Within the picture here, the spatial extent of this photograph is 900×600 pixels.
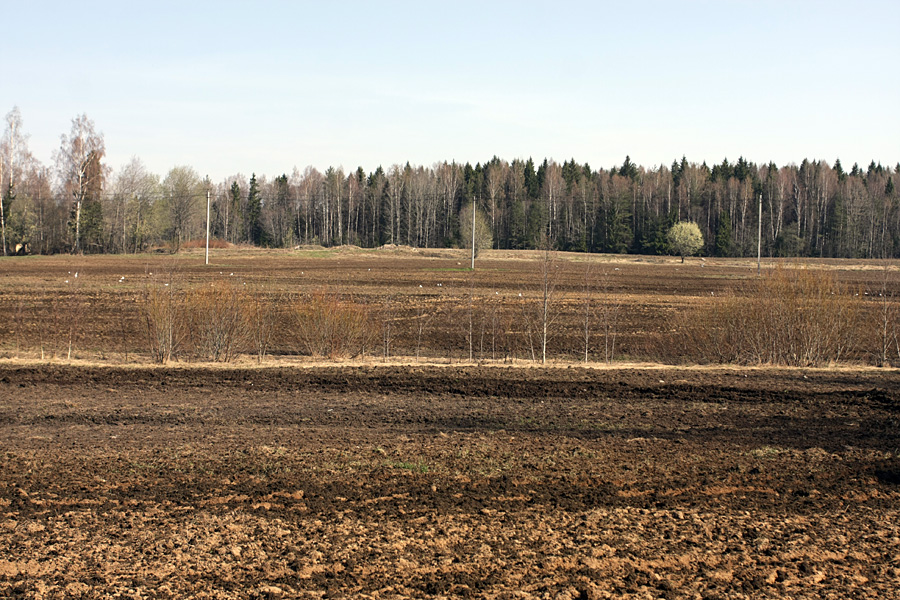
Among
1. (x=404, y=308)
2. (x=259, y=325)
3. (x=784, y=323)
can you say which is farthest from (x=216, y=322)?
(x=784, y=323)

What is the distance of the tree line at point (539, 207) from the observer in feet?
301

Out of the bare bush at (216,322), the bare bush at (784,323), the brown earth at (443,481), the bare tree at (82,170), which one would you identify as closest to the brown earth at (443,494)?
the brown earth at (443,481)

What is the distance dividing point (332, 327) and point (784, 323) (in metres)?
11.4

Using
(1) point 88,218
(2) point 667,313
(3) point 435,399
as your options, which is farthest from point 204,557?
(1) point 88,218

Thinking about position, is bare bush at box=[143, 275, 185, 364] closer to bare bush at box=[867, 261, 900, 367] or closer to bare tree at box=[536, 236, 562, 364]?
bare tree at box=[536, 236, 562, 364]

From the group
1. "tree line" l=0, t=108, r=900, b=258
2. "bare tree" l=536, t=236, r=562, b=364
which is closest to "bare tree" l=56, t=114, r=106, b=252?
"tree line" l=0, t=108, r=900, b=258

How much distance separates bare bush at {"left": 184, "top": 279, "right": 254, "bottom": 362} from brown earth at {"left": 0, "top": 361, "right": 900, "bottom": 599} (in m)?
4.07

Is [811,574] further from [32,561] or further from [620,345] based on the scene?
[620,345]

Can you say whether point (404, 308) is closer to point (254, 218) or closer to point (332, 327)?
point (332, 327)

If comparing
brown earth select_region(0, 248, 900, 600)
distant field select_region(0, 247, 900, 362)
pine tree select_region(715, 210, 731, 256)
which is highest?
pine tree select_region(715, 210, 731, 256)

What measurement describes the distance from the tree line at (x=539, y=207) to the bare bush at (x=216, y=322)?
64437 millimetres

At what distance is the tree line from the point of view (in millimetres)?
91625

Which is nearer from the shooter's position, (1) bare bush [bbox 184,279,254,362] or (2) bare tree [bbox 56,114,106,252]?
(1) bare bush [bbox 184,279,254,362]

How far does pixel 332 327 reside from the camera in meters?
18.8
